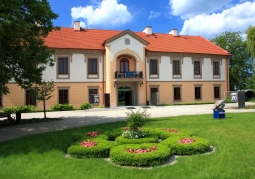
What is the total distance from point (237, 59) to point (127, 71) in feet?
91.3

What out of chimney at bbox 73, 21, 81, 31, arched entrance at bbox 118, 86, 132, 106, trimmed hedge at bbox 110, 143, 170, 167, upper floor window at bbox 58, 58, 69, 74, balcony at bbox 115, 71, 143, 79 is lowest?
trimmed hedge at bbox 110, 143, 170, 167

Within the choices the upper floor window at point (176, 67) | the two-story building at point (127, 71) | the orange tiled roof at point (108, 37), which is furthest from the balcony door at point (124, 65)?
the upper floor window at point (176, 67)

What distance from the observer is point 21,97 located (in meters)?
24.4

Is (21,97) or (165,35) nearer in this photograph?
(21,97)

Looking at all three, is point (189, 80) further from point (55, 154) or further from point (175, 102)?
point (55, 154)

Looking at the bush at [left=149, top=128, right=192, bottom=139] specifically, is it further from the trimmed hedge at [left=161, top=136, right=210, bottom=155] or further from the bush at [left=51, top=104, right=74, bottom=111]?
the bush at [left=51, top=104, right=74, bottom=111]

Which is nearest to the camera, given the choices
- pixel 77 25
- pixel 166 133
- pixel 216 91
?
pixel 166 133

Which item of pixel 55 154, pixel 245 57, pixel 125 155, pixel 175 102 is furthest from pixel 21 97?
pixel 245 57

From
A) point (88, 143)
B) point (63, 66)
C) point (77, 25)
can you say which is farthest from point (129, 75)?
point (88, 143)

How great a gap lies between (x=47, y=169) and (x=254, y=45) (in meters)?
27.4

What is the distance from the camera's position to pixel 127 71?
87.8 feet

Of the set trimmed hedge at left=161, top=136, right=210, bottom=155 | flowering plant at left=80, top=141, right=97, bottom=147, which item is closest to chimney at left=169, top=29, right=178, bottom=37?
trimmed hedge at left=161, top=136, right=210, bottom=155

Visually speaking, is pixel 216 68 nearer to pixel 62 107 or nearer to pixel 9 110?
pixel 62 107

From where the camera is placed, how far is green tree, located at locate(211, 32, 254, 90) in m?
44.1
